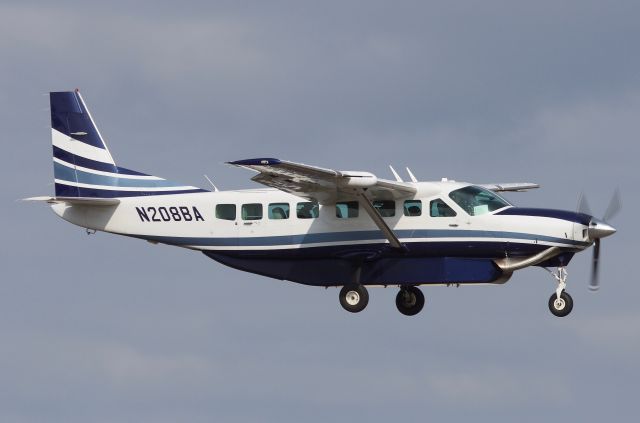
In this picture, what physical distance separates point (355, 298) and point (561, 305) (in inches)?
195

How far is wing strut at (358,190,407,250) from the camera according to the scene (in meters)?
36.9

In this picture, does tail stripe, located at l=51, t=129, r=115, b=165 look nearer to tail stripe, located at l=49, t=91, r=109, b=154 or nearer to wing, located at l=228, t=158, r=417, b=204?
tail stripe, located at l=49, t=91, r=109, b=154

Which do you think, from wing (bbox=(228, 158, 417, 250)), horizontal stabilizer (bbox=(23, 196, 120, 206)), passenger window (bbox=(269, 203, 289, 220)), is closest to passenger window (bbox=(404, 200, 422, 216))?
wing (bbox=(228, 158, 417, 250))

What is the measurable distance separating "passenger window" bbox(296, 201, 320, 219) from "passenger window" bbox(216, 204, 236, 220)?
66.3 inches

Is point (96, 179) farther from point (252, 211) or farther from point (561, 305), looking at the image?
point (561, 305)

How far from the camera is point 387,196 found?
3738 centimetres

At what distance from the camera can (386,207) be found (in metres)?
37.5

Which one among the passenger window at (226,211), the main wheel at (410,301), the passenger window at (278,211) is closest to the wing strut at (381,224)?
the passenger window at (278,211)

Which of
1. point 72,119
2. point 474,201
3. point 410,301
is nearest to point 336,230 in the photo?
point 410,301

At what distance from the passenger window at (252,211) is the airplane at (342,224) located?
1.0 inches

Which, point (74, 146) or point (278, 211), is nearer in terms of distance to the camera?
point (278, 211)

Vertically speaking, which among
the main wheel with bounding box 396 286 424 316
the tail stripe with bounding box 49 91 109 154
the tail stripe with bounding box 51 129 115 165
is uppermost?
the tail stripe with bounding box 49 91 109 154

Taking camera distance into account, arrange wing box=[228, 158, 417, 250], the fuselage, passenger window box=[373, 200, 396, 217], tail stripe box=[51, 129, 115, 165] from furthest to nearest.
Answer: tail stripe box=[51, 129, 115, 165] → passenger window box=[373, 200, 396, 217] → the fuselage → wing box=[228, 158, 417, 250]

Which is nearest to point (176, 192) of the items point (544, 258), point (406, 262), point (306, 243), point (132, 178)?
point (132, 178)
